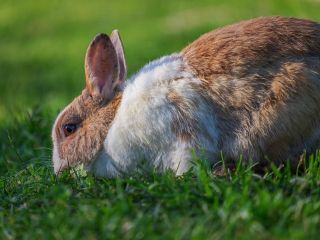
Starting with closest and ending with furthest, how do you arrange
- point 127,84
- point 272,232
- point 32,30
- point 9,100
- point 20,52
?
1. point 272,232
2. point 127,84
3. point 9,100
4. point 20,52
5. point 32,30

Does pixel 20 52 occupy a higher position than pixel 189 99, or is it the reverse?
pixel 189 99

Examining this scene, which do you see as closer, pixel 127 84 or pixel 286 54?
pixel 286 54

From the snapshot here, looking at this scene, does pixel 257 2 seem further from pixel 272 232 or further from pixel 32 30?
pixel 272 232

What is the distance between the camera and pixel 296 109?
18.6ft

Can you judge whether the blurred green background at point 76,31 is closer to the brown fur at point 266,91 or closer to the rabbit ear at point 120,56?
the rabbit ear at point 120,56

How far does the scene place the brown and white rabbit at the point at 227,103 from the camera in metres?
5.73

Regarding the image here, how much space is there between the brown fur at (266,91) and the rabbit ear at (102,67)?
0.71m

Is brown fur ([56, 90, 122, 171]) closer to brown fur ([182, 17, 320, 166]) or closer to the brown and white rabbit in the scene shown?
the brown and white rabbit

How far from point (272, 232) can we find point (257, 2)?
31.6ft

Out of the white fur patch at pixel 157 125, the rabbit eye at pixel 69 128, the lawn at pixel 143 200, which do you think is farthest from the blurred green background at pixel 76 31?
the white fur patch at pixel 157 125

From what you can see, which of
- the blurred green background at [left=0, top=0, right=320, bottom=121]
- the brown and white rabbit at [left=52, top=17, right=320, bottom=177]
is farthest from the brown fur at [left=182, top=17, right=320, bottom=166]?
the blurred green background at [left=0, top=0, right=320, bottom=121]

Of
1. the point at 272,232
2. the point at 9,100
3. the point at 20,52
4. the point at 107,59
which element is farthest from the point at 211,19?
the point at 272,232

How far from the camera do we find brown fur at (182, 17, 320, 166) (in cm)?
570

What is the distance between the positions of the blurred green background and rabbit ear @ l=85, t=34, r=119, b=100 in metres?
2.26
